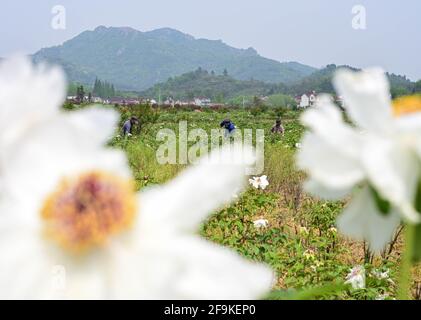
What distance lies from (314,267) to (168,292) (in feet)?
9.82

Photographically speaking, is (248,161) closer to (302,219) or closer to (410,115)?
(410,115)

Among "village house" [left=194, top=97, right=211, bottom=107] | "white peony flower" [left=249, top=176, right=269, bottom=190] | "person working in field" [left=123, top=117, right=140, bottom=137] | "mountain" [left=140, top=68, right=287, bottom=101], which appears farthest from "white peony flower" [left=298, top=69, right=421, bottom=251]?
"mountain" [left=140, top=68, right=287, bottom=101]

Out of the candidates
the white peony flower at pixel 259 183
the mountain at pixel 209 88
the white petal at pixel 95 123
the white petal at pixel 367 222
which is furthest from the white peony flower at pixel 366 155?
the mountain at pixel 209 88

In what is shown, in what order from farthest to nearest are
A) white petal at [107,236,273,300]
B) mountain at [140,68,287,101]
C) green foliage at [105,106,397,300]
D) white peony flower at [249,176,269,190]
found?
mountain at [140,68,287,101]
white peony flower at [249,176,269,190]
green foliage at [105,106,397,300]
white petal at [107,236,273,300]

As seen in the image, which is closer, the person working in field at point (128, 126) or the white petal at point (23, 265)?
the white petal at point (23, 265)

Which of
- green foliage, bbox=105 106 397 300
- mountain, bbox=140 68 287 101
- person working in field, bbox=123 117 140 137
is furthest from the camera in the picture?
mountain, bbox=140 68 287 101

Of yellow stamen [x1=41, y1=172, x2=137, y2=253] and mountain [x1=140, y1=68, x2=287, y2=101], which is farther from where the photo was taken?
mountain [x1=140, y1=68, x2=287, y2=101]

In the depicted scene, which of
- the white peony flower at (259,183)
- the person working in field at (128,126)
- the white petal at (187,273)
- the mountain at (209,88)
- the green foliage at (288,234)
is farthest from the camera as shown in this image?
the mountain at (209,88)

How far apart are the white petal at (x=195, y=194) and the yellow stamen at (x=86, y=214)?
2 cm

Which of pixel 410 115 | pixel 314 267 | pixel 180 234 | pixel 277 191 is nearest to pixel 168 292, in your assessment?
pixel 180 234

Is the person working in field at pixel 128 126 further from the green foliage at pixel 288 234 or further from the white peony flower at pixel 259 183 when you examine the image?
the white peony flower at pixel 259 183

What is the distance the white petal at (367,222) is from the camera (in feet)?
1.12

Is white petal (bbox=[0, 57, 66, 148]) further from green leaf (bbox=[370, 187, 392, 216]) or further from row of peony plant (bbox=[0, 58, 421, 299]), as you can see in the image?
green leaf (bbox=[370, 187, 392, 216])

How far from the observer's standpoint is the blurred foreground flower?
31 cm
